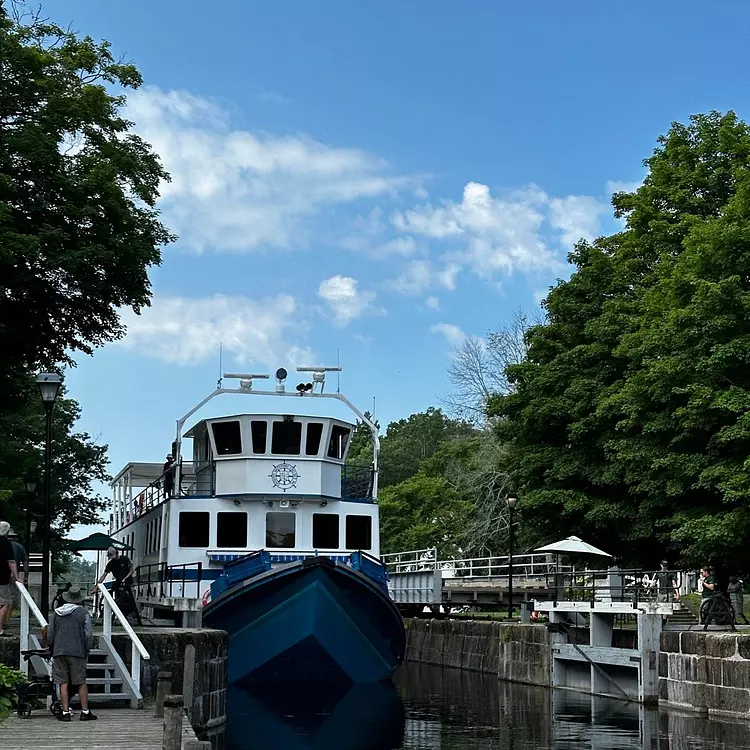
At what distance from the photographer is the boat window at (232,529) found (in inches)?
1212

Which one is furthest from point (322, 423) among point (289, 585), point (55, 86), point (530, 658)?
point (55, 86)

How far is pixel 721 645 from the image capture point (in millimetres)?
22938

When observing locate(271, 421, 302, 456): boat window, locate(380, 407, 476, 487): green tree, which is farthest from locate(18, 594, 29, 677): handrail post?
locate(380, 407, 476, 487): green tree

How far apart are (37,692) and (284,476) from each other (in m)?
15.3

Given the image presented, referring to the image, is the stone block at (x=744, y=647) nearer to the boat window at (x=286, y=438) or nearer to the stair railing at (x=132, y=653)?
the stair railing at (x=132, y=653)

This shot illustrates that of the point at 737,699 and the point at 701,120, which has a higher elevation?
the point at 701,120

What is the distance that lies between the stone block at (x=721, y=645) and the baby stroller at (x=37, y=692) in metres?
12.2

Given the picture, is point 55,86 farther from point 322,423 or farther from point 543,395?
point 543,395

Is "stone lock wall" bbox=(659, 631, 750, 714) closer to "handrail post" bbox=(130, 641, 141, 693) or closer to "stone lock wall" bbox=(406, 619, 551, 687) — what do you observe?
"stone lock wall" bbox=(406, 619, 551, 687)

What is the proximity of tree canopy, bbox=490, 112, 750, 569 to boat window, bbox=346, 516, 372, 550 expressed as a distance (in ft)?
22.9

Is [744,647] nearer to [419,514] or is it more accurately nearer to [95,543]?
[95,543]

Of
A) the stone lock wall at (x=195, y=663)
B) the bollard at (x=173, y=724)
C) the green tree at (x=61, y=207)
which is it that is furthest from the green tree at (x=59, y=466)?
the bollard at (x=173, y=724)

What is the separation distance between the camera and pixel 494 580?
43.7 meters

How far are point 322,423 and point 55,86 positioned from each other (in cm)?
1014
